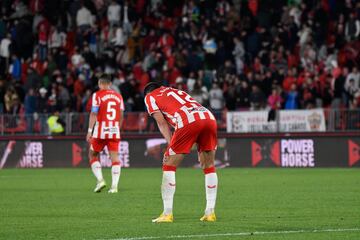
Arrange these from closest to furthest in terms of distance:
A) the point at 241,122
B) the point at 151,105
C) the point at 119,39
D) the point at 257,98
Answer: the point at 151,105, the point at 241,122, the point at 257,98, the point at 119,39

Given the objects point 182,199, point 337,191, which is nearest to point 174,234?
point 182,199

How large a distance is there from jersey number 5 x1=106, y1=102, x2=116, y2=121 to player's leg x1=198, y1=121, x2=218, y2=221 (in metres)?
7.29

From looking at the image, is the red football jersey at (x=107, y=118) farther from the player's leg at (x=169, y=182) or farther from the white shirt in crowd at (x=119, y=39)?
the white shirt in crowd at (x=119, y=39)

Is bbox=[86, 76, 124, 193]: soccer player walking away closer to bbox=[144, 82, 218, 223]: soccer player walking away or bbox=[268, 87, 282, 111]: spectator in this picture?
bbox=[144, 82, 218, 223]: soccer player walking away

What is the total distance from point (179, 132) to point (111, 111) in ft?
24.9

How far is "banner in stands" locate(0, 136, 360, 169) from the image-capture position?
3012cm

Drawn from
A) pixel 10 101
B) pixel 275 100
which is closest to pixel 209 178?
pixel 275 100

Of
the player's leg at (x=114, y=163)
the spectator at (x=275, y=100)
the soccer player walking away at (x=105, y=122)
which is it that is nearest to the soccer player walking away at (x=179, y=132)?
the player's leg at (x=114, y=163)

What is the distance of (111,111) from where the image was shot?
21.0 m

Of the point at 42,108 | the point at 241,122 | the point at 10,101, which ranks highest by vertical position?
the point at 10,101

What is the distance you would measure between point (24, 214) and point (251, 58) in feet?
65.7

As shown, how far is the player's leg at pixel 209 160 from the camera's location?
1359 cm

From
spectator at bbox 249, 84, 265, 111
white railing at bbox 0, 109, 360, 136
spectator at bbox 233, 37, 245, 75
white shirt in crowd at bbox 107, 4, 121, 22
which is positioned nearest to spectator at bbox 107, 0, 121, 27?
white shirt in crowd at bbox 107, 4, 121, 22

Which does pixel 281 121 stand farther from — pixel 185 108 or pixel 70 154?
pixel 185 108
